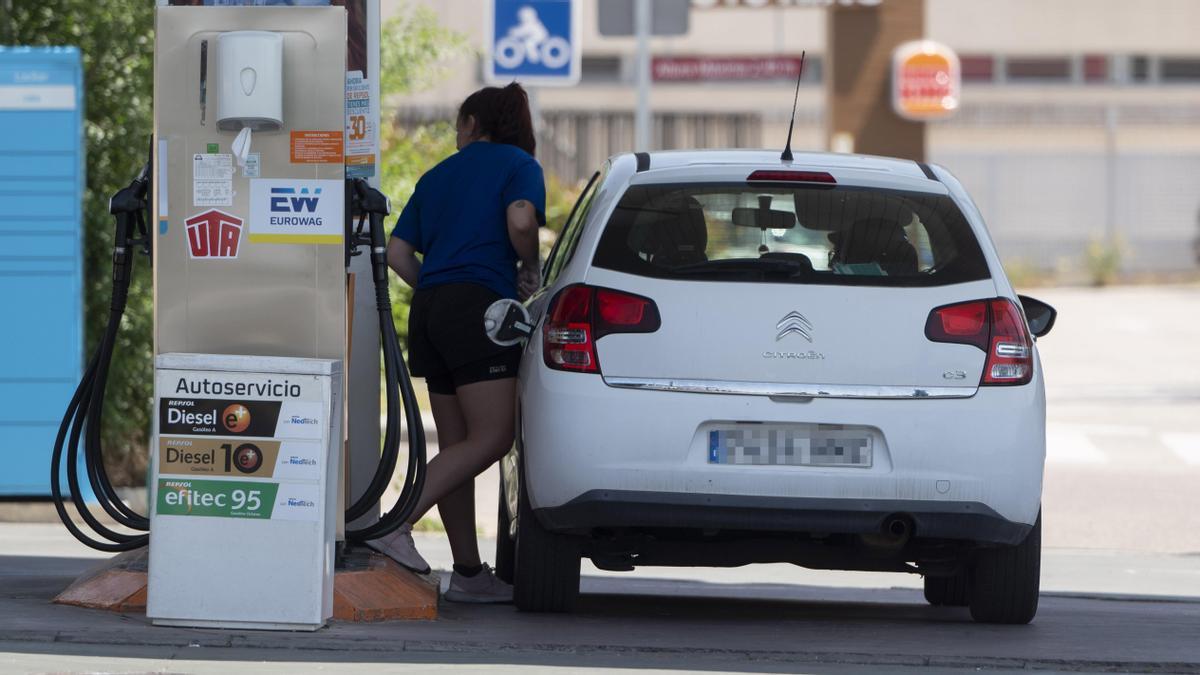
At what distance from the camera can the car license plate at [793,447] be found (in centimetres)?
605

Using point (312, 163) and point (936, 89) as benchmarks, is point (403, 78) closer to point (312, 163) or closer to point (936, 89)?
point (312, 163)

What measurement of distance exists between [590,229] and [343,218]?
94 cm

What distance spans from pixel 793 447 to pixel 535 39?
609 cm

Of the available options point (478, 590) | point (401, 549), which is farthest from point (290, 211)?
point (478, 590)

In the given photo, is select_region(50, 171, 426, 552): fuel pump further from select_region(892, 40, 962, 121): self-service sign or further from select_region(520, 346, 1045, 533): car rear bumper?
select_region(892, 40, 962, 121): self-service sign

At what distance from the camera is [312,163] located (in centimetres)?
597

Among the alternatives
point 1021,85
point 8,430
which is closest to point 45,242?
point 8,430

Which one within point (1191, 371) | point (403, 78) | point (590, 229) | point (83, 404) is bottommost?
point (1191, 371)

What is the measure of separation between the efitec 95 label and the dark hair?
179 cm

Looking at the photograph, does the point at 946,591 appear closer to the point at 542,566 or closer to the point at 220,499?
the point at 542,566

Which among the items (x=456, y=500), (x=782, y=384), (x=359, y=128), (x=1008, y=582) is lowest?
(x=1008, y=582)

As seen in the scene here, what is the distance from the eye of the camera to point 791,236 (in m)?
6.46

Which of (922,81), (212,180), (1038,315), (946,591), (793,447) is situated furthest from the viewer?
(922,81)

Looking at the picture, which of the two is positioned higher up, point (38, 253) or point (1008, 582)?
point (38, 253)
